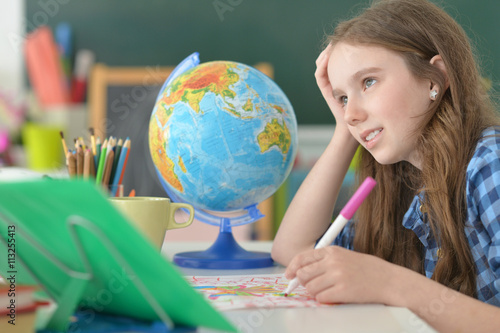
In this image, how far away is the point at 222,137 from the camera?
3.15ft

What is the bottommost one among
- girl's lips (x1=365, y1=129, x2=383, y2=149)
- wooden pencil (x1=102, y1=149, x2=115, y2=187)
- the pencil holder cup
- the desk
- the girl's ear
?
the pencil holder cup

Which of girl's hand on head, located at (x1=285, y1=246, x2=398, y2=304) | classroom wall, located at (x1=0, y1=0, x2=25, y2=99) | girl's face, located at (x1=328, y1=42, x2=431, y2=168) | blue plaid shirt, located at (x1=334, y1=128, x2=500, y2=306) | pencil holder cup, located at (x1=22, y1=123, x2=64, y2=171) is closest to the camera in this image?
girl's hand on head, located at (x1=285, y1=246, x2=398, y2=304)

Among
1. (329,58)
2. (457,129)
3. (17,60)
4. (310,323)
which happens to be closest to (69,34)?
(17,60)

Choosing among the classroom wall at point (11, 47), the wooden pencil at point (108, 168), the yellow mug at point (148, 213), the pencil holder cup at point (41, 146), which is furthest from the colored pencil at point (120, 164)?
the classroom wall at point (11, 47)

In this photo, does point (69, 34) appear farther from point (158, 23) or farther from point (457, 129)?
point (457, 129)

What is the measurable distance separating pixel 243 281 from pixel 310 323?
0.25m

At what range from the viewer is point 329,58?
102 centimetres

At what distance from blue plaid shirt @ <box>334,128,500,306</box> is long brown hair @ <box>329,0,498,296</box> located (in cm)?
2

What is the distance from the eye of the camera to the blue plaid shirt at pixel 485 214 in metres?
0.76

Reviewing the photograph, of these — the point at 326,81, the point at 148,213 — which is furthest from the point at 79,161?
the point at 326,81

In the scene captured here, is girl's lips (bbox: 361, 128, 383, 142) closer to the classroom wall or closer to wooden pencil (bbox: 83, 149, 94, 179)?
wooden pencil (bbox: 83, 149, 94, 179)

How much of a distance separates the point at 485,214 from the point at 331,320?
34cm

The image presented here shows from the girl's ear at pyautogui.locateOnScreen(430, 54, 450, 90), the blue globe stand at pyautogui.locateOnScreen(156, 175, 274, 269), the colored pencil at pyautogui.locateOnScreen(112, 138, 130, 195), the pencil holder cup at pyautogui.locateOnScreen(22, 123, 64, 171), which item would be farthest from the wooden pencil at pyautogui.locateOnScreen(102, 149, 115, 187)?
the pencil holder cup at pyautogui.locateOnScreen(22, 123, 64, 171)

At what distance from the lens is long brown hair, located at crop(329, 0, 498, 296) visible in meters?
0.86
